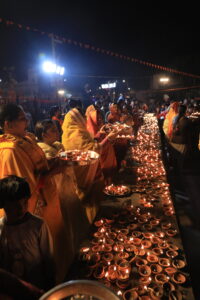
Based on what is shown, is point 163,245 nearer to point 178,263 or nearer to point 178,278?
point 178,263

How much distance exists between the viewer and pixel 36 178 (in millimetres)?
2549

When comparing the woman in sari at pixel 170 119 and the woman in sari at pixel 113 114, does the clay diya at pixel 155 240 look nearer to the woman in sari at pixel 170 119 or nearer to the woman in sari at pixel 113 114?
the woman in sari at pixel 113 114

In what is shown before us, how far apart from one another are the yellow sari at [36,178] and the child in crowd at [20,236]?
23.2 inches

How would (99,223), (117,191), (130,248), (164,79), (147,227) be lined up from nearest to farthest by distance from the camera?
(130,248) → (147,227) → (99,223) → (117,191) → (164,79)

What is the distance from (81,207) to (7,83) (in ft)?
83.0

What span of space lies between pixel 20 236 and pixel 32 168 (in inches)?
35.1

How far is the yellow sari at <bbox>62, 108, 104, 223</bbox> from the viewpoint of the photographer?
3.96 meters

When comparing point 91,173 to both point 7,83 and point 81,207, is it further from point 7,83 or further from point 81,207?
point 7,83

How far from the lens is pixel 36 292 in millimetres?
1387

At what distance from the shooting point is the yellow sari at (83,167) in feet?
13.0

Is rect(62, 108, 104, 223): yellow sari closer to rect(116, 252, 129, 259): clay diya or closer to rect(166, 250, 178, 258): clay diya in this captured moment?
rect(116, 252, 129, 259): clay diya

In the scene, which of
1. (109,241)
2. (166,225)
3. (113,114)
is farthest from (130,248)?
(113,114)

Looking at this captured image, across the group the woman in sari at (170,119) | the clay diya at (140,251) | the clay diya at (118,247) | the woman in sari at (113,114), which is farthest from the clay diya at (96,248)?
the woman in sari at (170,119)

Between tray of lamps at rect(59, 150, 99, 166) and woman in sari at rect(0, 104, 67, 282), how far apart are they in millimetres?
175
